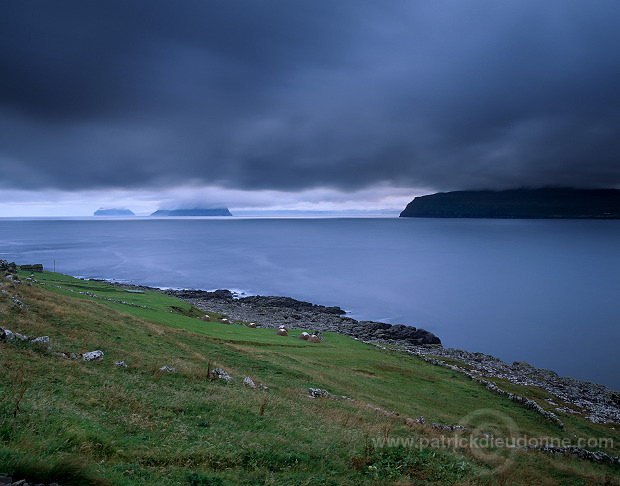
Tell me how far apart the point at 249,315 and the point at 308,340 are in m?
29.7

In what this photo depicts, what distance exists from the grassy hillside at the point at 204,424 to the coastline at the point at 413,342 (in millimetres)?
14060

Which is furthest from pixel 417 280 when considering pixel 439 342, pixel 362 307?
pixel 439 342

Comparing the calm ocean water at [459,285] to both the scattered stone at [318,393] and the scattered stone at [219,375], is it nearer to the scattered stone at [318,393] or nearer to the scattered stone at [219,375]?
the scattered stone at [318,393]

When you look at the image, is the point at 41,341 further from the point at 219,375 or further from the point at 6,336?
the point at 219,375

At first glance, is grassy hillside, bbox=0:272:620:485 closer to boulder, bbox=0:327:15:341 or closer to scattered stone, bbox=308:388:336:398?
boulder, bbox=0:327:15:341

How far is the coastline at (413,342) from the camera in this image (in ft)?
137

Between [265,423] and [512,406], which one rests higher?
[265,423]

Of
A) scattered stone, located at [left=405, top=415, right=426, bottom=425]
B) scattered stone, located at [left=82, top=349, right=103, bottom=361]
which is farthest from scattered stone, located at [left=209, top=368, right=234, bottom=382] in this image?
scattered stone, located at [left=405, top=415, right=426, bottom=425]

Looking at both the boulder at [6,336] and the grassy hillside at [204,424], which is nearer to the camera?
the grassy hillside at [204,424]

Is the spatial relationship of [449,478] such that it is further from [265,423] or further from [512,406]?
[512,406]

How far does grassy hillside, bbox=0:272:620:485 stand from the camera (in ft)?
32.2

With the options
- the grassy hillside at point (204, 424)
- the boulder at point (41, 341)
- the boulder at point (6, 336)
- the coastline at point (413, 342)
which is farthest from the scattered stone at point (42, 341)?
the coastline at point (413, 342)

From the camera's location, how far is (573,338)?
7069 centimetres

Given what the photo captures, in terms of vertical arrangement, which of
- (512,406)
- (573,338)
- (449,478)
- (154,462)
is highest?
(154,462)
